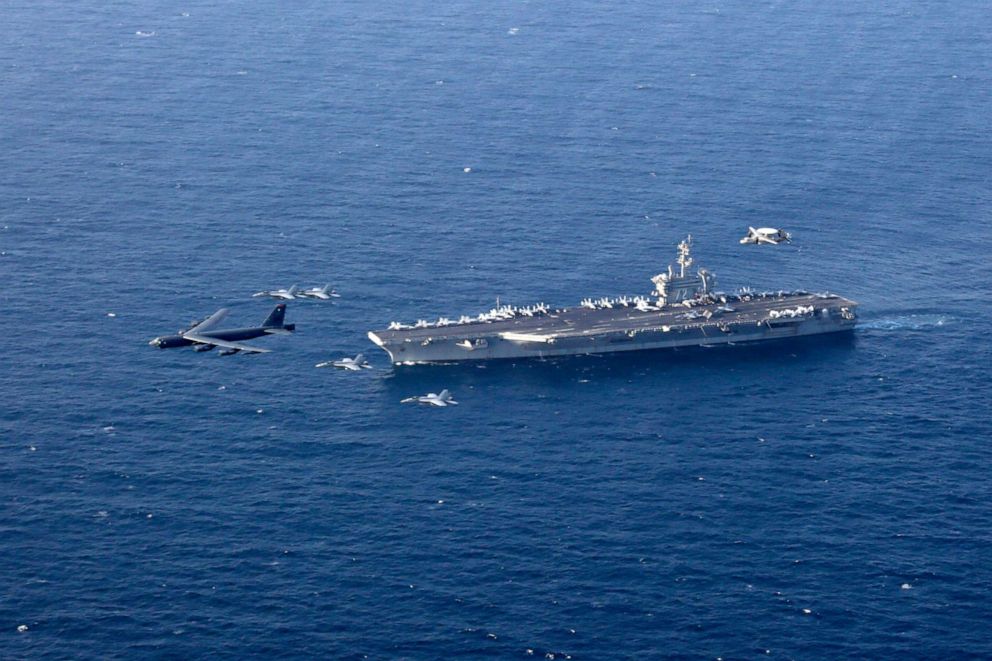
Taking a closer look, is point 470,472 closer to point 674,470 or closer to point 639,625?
point 674,470

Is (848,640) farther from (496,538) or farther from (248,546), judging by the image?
(248,546)

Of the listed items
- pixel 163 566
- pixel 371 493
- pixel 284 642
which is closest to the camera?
pixel 284 642

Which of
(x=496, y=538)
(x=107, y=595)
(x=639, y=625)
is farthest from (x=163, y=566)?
(x=639, y=625)

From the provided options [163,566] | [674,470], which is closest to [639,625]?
[674,470]

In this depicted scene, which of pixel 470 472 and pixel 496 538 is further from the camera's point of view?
pixel 470 472

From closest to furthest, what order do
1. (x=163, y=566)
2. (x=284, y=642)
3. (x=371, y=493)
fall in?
(x=284, y=642) → (x=163, y=566) → (x=371, y=493)

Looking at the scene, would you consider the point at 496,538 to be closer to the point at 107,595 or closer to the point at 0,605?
the point at 107,595

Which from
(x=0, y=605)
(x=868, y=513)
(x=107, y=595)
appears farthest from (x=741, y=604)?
(x=0, y=605)
